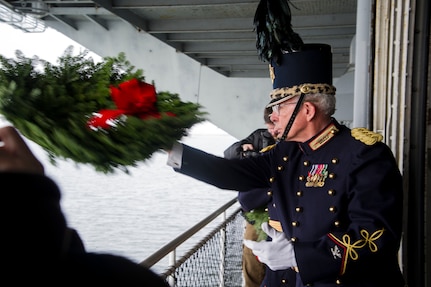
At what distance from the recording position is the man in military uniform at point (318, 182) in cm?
161

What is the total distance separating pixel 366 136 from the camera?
1.79 m

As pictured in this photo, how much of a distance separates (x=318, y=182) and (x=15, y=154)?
1.35 m

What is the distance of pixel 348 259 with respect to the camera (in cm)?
159

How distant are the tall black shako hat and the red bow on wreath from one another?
0.84 m

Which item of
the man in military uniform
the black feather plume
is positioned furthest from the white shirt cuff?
the black feather plume

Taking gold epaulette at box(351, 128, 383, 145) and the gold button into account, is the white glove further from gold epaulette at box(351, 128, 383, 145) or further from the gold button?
the gold button

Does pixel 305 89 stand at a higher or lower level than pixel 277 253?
higher

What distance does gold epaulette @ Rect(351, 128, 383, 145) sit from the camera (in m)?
1.75

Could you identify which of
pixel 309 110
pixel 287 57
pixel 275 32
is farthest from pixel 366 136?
pixel 275 32

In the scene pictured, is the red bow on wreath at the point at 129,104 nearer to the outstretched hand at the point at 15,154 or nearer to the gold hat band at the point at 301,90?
the outstretched hand at the point at 15,154

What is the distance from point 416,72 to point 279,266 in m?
1.27

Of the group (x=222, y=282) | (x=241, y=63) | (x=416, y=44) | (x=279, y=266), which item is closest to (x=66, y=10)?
(x=241, y=63)

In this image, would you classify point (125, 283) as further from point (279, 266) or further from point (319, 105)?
point (319, 105)

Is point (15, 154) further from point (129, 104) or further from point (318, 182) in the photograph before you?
point (318, 182)
